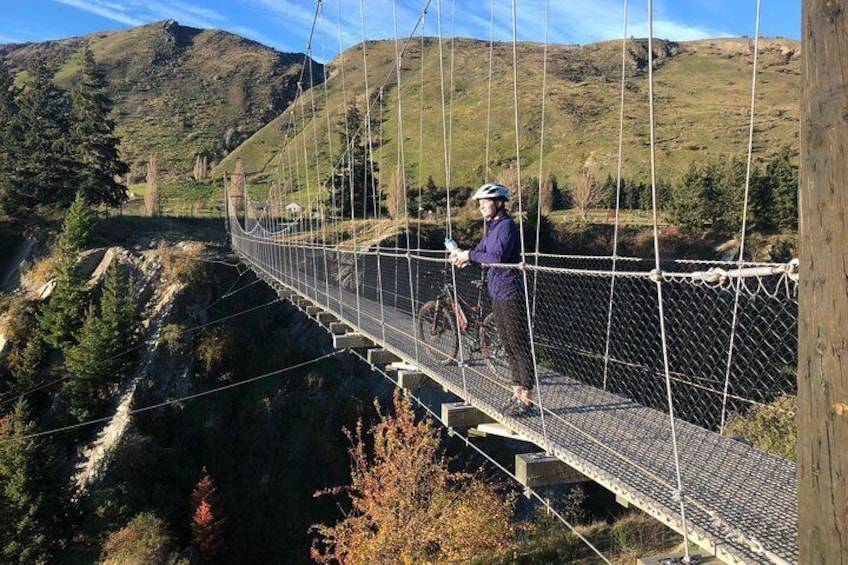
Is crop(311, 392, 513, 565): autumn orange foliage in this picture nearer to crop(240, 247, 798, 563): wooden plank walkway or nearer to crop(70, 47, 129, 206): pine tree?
crop(240, 247, 798, 563): wooden plank walkway

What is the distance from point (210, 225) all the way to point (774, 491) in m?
22.2

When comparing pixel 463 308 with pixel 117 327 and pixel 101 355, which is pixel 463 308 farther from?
pixel 117 327

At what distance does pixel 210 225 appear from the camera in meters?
21.8

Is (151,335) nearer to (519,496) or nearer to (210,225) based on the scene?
(519,496)

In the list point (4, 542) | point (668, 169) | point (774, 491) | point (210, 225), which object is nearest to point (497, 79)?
point (668, 169)

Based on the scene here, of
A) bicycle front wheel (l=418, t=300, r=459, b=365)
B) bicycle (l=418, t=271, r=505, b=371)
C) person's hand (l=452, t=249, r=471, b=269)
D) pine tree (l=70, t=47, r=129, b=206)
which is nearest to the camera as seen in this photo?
person's hand (l=452, t=249, r=471, b=269)

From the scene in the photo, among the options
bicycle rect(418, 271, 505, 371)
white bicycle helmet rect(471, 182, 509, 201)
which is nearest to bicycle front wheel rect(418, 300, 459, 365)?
bicycle rect(418, 271, 505, 371)

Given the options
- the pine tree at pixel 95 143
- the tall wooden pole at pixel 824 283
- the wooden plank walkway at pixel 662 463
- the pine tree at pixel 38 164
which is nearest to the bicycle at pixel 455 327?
the wooden plank walkway at pixel 662 463

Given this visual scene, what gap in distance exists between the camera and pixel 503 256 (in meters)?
2.74

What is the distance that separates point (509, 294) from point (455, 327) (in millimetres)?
1201

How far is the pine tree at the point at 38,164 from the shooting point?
17.2m

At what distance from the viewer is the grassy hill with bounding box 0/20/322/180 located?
42594 mm

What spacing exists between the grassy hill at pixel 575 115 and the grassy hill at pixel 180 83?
4.35 meters

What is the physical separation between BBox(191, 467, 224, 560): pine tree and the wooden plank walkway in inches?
281
